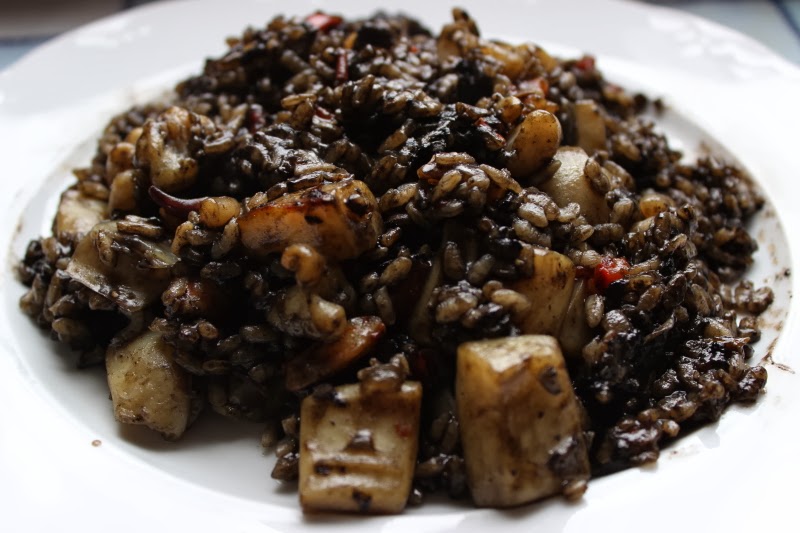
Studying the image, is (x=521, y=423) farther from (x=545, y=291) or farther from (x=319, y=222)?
(x=319, y=222)

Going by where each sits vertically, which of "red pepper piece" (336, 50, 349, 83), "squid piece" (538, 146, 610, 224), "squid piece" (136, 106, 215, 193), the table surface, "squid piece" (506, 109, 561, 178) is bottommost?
the table surface

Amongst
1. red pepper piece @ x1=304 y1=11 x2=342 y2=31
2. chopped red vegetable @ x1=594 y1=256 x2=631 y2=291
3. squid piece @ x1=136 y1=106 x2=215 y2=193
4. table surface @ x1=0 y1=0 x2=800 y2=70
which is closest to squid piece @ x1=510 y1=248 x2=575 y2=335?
chopped red vegetable @ x1=594 y1=256 x2=631 y2=291

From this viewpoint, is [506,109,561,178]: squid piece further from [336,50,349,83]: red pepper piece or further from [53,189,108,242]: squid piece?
[53,189,108,242]: squid piece

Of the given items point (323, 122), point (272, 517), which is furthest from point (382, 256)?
point (272, 517)

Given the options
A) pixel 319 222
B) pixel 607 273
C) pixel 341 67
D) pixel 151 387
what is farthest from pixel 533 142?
pixel 151 387

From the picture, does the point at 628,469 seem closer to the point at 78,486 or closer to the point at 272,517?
the point at 272,517

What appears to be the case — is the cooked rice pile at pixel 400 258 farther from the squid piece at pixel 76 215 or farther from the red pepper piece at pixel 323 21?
the red pepper piece at pixel 323 21
